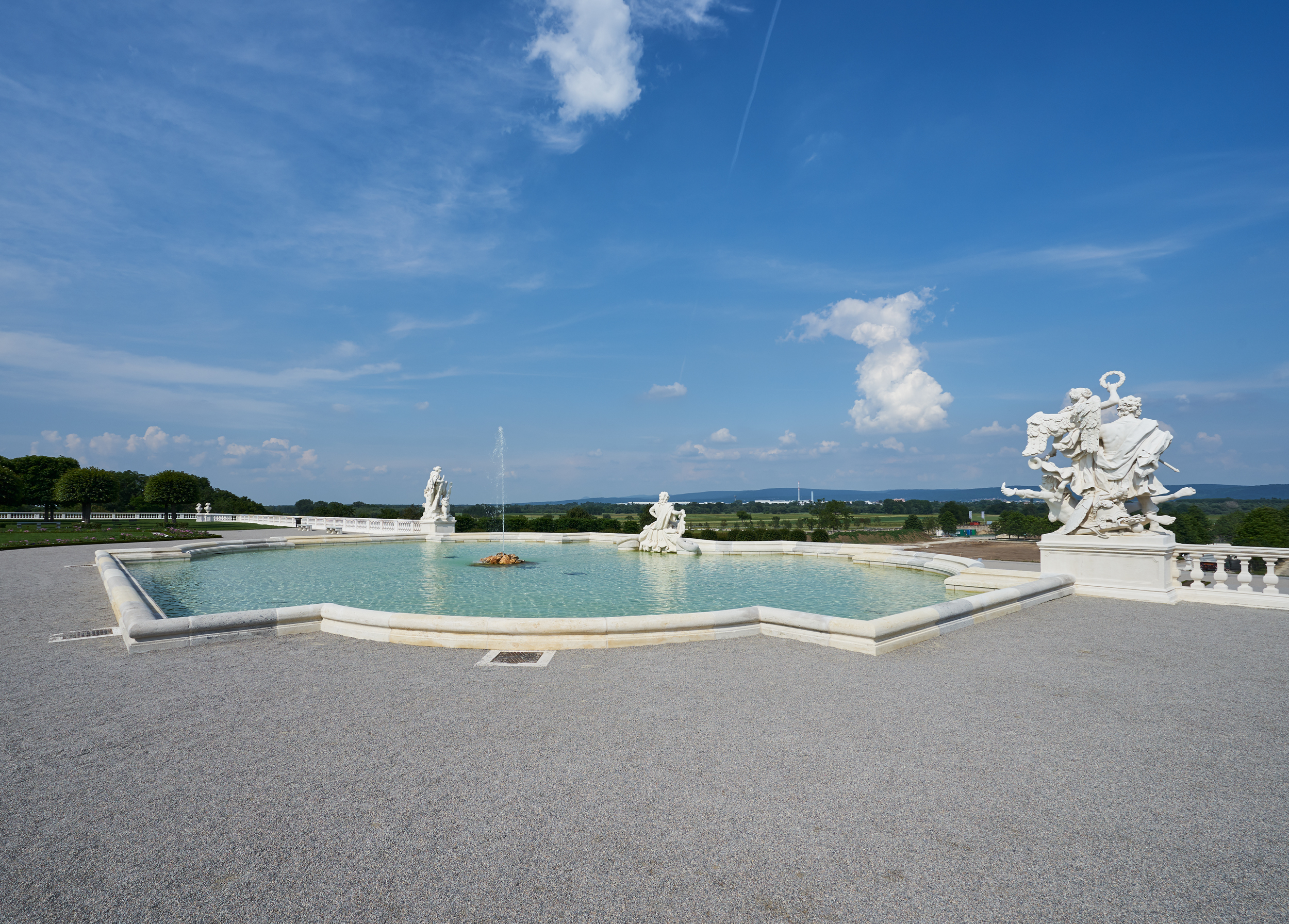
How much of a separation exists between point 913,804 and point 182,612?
13942mm

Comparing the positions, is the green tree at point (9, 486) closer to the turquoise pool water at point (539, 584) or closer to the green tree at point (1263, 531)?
the turquoise pool water at point (539, 584)

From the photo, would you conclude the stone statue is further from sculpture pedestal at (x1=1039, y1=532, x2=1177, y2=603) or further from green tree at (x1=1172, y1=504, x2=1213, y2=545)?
green tree at (x1=1172, y1=504, x2=1213, y2=545)

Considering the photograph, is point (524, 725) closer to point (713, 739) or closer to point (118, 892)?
point (713, 739)

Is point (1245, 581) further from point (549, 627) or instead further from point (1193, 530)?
point (1193, 530)

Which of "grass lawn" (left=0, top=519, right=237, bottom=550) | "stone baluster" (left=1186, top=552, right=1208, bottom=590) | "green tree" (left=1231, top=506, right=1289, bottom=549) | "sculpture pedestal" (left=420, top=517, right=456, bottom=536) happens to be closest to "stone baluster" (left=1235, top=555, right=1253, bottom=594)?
"stone baluster" (left=1186, top=552, right=1208, bottom=590)

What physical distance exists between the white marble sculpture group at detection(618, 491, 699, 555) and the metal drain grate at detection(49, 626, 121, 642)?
17835 millimetres

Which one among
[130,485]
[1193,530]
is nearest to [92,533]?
[130,485]

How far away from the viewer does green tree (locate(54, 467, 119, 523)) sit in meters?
40.0

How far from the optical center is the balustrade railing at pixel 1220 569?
456 inches

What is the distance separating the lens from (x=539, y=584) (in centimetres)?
1602

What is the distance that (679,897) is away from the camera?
3.12 m

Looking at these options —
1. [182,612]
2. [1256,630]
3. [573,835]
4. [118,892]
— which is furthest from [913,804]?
[182,612]

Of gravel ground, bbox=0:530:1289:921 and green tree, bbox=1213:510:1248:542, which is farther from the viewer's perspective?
green tree, bbox=1213:510:1248:542

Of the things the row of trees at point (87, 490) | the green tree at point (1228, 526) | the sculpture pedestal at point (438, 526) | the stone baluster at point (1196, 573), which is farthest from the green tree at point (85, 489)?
the green tree at point (1228, 526)
